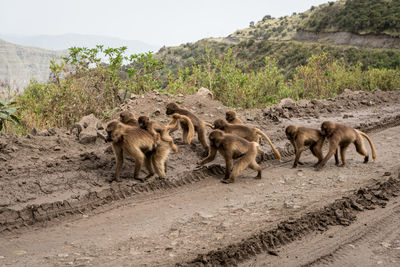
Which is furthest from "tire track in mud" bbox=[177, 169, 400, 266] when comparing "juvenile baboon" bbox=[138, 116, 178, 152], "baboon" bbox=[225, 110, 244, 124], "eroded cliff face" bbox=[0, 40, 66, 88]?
"eroded cliff face" bbox=[0, 40, 66, 88]

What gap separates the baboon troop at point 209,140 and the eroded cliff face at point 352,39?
40.8 m

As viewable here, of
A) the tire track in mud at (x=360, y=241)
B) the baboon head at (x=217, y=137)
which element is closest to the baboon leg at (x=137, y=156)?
the baboon head at (x=217, y=137)

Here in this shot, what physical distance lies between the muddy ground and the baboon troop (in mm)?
246

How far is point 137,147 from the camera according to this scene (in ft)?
19.4

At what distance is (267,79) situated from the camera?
13.5 metres

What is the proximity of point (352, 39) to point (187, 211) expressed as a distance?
50589 millimetres

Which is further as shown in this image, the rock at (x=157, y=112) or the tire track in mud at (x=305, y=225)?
the rock at (x=157, y=112)

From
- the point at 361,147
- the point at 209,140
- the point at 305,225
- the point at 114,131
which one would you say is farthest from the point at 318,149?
the point at 114,131

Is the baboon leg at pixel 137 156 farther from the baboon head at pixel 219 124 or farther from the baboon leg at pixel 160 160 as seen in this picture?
the baboon head at pixel 219 124

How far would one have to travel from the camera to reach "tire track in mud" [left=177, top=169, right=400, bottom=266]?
3994mm

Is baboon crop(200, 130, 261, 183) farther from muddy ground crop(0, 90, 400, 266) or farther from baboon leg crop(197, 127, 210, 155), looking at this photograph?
baboon leg crop(197, 127, 210, 155)

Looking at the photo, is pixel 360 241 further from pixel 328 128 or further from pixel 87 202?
pixel 87 202

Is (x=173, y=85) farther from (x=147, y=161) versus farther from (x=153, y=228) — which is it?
(x=153, y=228)

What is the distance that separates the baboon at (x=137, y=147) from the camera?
5.84 meters
